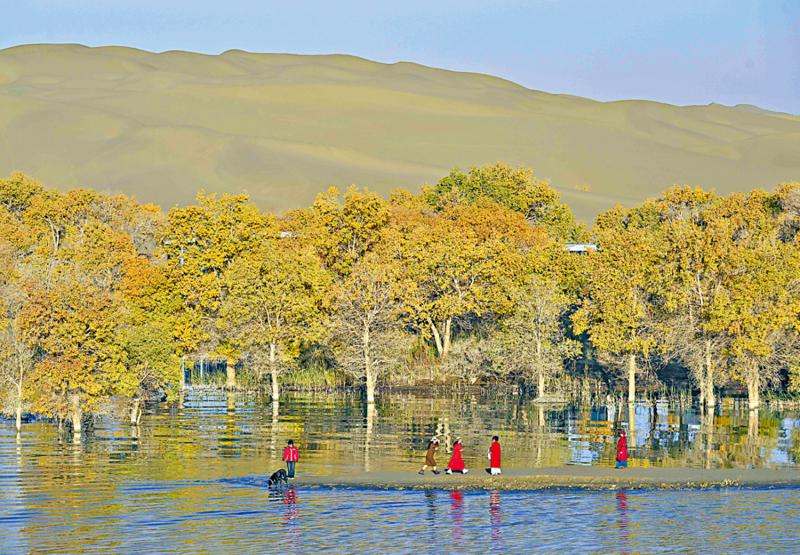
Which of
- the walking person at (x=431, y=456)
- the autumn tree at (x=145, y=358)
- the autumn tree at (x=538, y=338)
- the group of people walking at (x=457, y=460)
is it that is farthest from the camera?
the autumn tree at (x=538, y=338)

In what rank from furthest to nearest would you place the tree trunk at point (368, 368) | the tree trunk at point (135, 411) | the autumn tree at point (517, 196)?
the autumn tree at point (517, 196) < the tree trunk at point (368, 368) < the tree trunk at point (135, 411)

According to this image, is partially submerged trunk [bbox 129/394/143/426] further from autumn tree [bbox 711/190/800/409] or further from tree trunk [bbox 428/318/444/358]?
autumn tree [bbox 711/190/800/409]

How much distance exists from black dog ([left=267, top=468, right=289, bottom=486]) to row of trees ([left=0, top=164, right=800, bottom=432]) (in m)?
19.1

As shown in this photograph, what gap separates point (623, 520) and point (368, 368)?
43302mm

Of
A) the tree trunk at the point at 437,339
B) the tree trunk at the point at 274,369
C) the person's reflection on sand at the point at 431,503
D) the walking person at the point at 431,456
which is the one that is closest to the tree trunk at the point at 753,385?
the tree trunk at the point at 437,339

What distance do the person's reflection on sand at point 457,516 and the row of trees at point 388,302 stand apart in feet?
77.8

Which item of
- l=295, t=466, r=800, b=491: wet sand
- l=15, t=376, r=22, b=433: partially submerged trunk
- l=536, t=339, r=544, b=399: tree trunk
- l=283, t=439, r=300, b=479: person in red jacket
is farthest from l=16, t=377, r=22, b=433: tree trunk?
l=536, t=339, r=544, b=399: tree trunk

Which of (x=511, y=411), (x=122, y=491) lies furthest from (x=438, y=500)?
(x=511, y=411)

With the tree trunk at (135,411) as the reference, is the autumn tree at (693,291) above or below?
above

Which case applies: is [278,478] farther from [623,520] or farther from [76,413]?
[76,413]

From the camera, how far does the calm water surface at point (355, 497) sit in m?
43.1

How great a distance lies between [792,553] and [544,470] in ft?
48.0

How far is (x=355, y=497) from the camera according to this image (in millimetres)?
50406

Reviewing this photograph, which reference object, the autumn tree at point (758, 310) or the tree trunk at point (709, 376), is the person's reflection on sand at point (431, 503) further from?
the autumn tree at point (758, 310)
